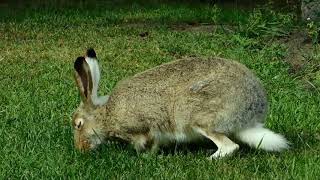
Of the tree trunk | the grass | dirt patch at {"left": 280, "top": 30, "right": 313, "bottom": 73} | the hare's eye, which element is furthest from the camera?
the tree trunk

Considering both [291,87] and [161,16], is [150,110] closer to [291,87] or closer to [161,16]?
[291,87]

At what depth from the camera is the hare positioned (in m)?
4.68

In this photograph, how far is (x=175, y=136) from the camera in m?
4.81

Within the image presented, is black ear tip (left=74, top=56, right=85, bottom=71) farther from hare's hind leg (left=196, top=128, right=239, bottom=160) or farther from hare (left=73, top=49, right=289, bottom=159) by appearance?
hare's hind leg (left=196, top=128, right=239, bottom=160)

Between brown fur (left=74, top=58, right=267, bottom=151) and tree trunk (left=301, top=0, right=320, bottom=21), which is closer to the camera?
brown fur (left=74, top=58, right=267, bottom=151)

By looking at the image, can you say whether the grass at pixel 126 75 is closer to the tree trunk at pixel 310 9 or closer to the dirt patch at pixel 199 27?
the dirt patch at pixel 199 27

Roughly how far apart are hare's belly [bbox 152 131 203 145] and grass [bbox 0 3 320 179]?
0.35 feet

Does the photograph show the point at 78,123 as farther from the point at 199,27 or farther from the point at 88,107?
the point at 199,27

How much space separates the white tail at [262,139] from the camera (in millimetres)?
4762

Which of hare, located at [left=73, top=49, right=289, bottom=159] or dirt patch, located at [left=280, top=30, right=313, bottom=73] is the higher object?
hare, located at [left=73, top=49, right=289, bottom=159]

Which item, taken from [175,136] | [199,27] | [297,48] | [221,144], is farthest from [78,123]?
[199,27]

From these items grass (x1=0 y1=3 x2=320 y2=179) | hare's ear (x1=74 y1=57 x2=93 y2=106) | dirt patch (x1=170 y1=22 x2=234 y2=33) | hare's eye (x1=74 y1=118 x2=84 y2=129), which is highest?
hare's ear (x1=74 y1=57 x2=93 y2=106)

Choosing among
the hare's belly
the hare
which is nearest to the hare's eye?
the hare

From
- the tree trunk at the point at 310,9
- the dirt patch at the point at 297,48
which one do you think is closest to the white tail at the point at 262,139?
the dirt patch at the point at 297,48
